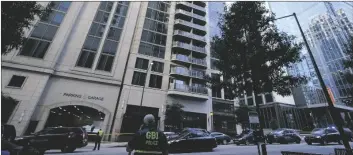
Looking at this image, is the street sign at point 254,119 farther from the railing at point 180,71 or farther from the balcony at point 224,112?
the balcony at point 224,112

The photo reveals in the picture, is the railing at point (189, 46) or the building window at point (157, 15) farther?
the building window at point (157, 15)

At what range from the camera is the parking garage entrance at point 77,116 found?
23.4 m

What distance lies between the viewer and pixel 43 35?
24609 mm

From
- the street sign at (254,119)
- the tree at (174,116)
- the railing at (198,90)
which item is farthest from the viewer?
the railing at (198,90)

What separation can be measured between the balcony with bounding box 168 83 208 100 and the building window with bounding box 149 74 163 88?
1.96 meters

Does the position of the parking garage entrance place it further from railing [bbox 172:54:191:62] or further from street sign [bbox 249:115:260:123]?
street sign [bbox 249:115:260:123]

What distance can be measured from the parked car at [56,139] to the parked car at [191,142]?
21.0 feet

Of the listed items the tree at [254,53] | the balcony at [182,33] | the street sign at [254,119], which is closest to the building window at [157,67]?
the balcony at [182,33]

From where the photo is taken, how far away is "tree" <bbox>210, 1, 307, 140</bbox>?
9836 mm

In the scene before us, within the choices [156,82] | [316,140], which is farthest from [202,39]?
[316,140]

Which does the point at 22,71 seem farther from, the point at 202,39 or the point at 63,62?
the point at 202,39

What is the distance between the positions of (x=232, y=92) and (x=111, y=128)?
18.7 m

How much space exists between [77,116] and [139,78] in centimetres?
1012

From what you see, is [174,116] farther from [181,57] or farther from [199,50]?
[199,50]
